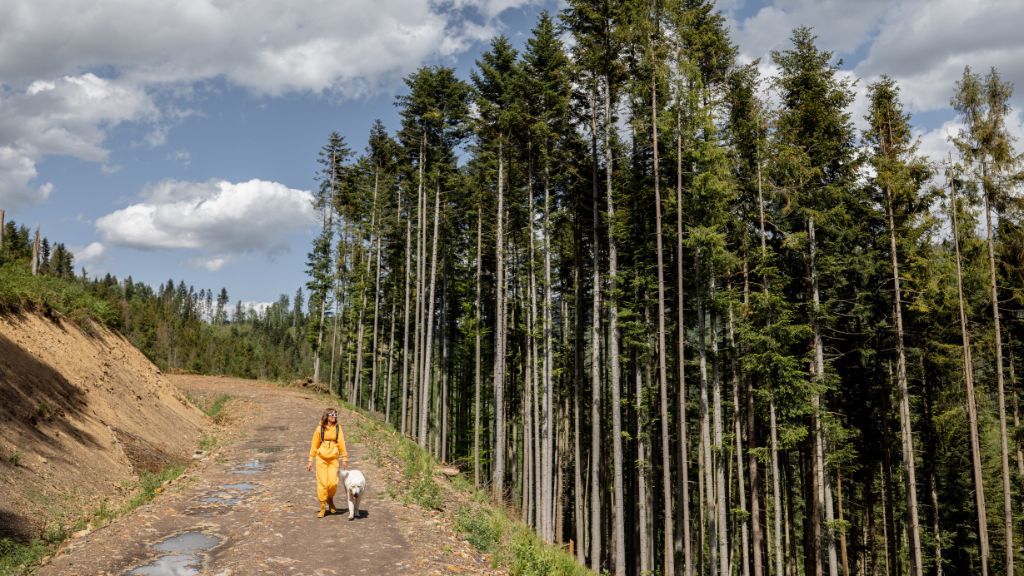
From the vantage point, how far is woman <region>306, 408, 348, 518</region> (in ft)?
34.7

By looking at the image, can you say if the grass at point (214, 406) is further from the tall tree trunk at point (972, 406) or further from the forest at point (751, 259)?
the tall tree trunk at point (972, 406)

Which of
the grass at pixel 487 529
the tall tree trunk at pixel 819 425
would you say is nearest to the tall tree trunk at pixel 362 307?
the grass at pixel 487 529

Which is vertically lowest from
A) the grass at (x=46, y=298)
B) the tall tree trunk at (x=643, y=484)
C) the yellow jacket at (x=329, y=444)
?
the tall tree trunk at (x=643, y=484)

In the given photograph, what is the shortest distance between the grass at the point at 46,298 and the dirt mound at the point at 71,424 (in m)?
0.40

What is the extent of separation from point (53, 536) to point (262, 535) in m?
2.93

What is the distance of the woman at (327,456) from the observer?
1058cm

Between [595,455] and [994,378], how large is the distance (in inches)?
620

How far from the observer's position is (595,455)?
18.2m

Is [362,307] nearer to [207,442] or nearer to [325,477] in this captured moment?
[207,442]

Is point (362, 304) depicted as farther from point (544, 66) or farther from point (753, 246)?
point (753, 246)

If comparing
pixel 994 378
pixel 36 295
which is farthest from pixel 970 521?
pixel 36 295

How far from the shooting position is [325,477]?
1061 centimetres

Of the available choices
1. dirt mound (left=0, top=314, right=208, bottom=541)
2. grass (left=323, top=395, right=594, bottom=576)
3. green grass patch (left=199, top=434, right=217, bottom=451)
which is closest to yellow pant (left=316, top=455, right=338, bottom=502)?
grass (left=323, top=395, right=594, bottom=576)

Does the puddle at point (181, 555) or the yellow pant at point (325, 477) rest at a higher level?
the yellow pant at point (325, 477)
